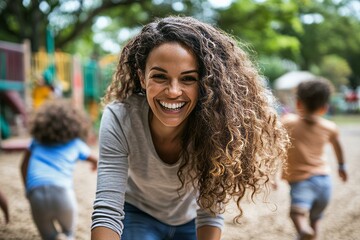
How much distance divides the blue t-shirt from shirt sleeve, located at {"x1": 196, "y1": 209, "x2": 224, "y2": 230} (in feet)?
4.90

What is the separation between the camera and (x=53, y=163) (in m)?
3.51

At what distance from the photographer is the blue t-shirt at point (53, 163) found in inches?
133

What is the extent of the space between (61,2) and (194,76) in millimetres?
18072

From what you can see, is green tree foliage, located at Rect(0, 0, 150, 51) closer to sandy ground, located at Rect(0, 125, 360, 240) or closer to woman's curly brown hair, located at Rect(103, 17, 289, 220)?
sandy ground, located at Rect(0, 125, 360, 240)

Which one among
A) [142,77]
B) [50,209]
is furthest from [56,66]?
[142,77]

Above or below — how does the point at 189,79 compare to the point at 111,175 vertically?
above

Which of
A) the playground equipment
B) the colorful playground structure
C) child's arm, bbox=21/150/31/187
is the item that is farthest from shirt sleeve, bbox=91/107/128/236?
the playground equipment

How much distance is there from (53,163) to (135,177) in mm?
1459

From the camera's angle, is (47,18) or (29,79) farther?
(47,18)

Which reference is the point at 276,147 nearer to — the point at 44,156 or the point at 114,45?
the point at 44,156

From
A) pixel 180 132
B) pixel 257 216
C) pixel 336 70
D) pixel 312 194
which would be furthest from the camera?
pixel 336 70

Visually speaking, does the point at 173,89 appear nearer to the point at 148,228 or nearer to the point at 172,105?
the point at 172,105

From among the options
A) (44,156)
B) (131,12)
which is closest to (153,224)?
(44,156)

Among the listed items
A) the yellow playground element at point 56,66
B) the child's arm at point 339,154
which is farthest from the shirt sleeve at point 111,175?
the yellow playground element at point 56,66
